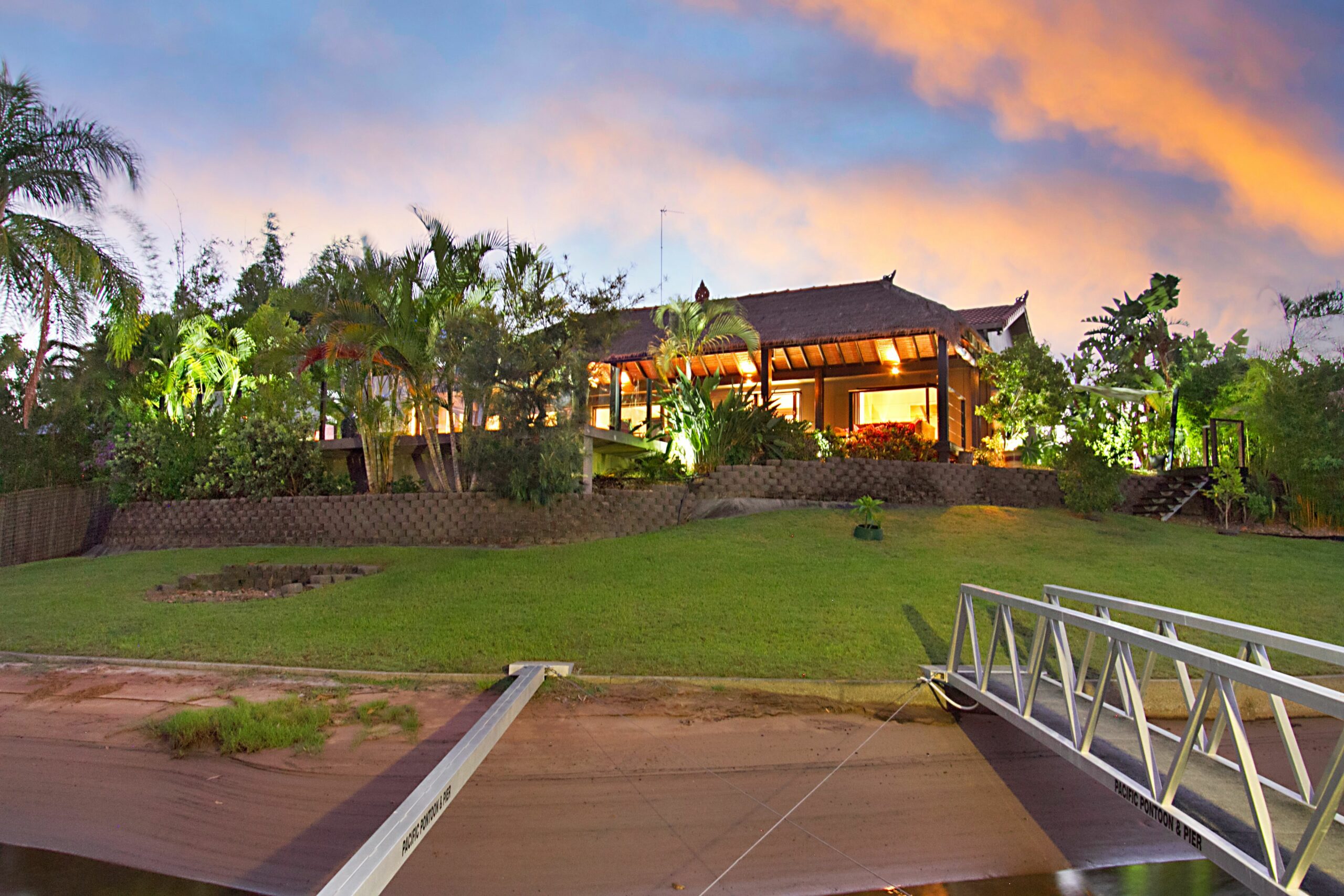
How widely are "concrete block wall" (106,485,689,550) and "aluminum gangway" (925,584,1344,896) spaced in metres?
7.88

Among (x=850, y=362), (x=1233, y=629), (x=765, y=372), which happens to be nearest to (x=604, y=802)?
(x=1233, y=629)

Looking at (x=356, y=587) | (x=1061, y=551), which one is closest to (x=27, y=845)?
(x=356, y=587)

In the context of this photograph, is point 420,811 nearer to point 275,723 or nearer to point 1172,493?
point 275,723

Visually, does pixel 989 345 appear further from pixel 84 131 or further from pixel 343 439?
pixel 84 131

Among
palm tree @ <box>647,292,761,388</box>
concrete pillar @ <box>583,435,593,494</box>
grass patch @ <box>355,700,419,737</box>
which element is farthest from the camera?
palm tree @ <box>647,292,761,388</box>

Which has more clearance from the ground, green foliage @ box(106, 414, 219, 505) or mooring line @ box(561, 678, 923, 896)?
green foliage @ box(106, 414, 219, 505)

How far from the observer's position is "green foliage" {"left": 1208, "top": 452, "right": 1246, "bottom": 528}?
15.6m

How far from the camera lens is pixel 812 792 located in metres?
4.89

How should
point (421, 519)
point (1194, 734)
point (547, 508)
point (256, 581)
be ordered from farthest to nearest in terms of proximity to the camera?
1. point (421, 519)
2. point (547, 508)
3. point (256, 581)
4. point (1194, 734)

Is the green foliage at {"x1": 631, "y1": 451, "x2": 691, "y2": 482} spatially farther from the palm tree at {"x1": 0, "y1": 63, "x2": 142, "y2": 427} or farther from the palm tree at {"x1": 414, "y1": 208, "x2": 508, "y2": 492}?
the palm tree at {"x1": 0, "y1": 63, "x2": 142, "y2": 427}

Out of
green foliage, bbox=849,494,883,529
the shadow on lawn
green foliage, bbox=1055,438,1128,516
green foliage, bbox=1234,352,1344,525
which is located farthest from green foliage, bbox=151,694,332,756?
green foliage, bbox=1234,352,1344,525

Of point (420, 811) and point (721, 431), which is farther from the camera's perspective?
point (721, 431)

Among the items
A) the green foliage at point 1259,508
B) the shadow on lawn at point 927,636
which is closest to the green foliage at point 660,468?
the shadow on lawn at point 927,636

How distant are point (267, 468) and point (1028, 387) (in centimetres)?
1658
